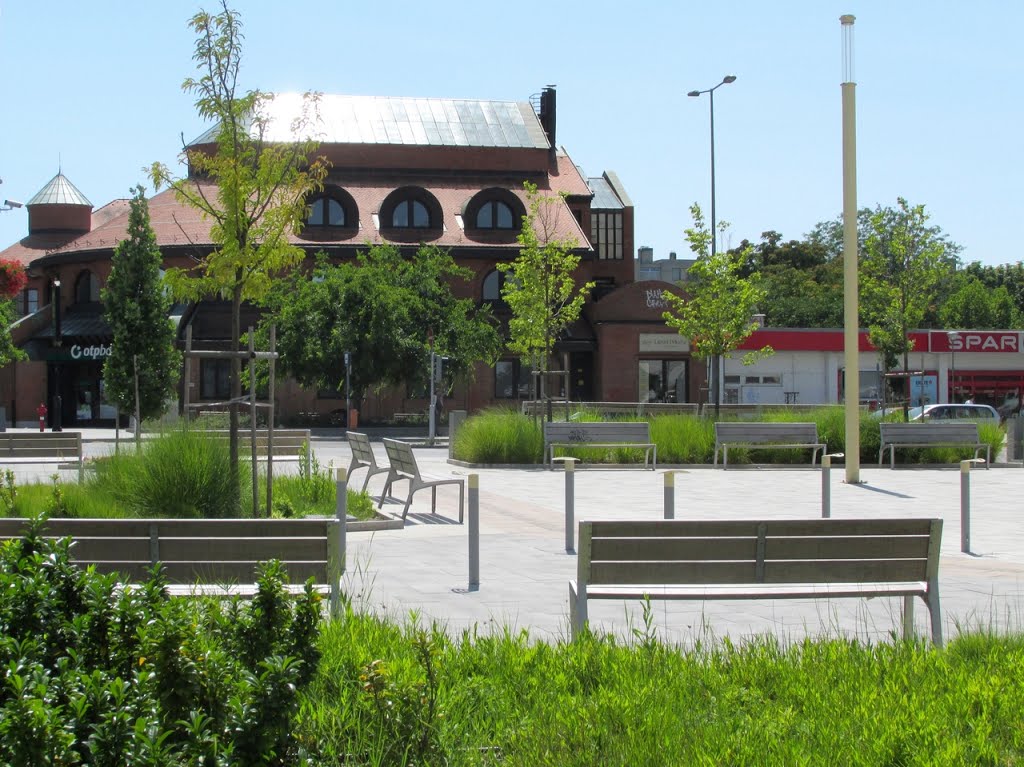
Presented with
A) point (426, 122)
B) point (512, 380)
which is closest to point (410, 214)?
point (426, 122)

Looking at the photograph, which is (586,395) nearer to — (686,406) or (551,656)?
(686,406)

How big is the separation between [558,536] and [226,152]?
5.43 m

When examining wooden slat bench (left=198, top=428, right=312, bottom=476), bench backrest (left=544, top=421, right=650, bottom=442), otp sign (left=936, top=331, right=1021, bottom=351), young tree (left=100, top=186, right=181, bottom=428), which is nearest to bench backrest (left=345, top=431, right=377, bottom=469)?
wooden slat bench (left=198, top=428, right=312, bottom=476)

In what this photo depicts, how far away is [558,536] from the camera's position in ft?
40.8

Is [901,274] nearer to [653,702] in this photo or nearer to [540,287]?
[540,287]

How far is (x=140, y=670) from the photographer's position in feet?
12.5

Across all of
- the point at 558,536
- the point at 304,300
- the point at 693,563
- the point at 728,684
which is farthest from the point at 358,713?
the point at 304,300

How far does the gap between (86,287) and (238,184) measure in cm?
4268

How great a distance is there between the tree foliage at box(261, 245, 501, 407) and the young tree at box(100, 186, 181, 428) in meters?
5.09

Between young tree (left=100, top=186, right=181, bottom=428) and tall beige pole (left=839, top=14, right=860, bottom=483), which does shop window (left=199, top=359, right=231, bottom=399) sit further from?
tall beige pole (left=839, top=14, right=860, bottom=483)

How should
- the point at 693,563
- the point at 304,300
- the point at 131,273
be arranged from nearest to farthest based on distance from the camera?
the point at 693,563
the point at 131,273
the point at 304,300

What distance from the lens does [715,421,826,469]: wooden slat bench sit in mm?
23453

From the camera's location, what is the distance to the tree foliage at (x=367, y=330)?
39375 mm

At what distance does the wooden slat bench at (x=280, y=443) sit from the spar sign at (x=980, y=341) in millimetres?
38367
